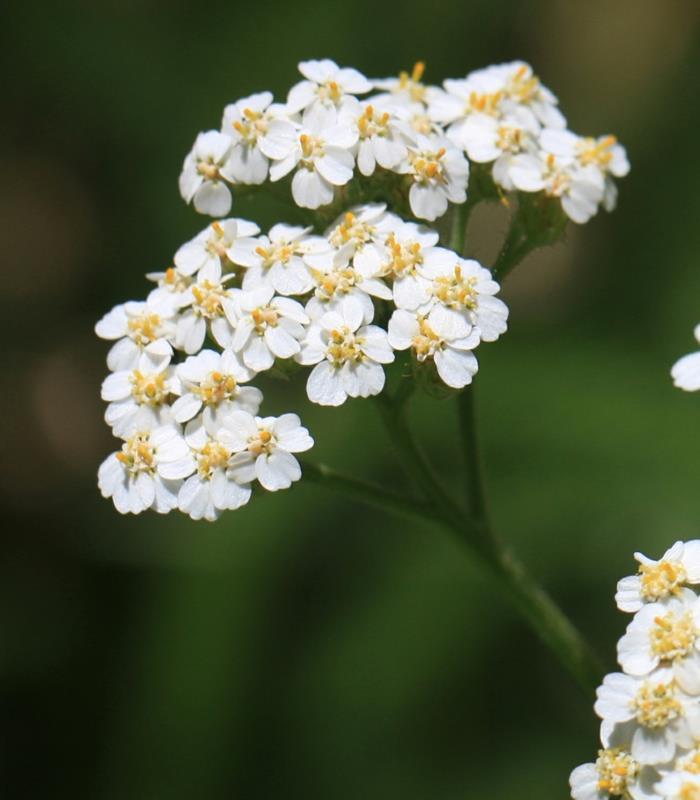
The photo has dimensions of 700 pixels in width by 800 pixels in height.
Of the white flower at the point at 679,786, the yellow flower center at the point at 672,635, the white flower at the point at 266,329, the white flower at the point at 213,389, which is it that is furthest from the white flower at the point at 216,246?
the white flower at the point at 679,786

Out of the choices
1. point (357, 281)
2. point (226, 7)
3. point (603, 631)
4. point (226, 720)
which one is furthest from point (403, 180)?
point (226, 7)

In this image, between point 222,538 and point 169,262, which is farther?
point 169,262

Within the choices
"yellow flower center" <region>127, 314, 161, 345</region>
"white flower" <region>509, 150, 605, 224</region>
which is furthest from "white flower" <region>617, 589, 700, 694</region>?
"yellow flower center" <region>127, 314, 161, 345</region>

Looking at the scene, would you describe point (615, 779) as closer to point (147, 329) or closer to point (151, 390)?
point (151, 390)

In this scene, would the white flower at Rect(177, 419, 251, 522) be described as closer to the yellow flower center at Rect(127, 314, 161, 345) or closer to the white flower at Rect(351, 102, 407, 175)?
the yellow flower center at Rect(127, 314, 161, 345)

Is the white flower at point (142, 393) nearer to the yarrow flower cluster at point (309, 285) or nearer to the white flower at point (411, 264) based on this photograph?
the yarrow flower cluster at point (309, 285)

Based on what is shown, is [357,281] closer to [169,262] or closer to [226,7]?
[169,262]
